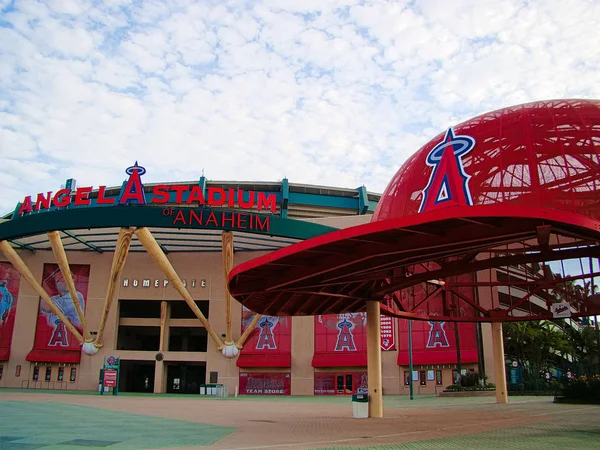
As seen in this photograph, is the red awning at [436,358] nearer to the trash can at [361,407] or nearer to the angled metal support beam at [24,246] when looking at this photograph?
the trash can at [361,407]

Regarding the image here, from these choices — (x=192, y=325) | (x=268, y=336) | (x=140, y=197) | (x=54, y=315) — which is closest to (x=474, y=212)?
(x=140, y=197)

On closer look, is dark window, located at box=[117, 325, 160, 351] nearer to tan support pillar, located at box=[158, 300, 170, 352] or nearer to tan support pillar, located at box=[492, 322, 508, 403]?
tan support pillar, located at box=[158, 300, 170, 352]

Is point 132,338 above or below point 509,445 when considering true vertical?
above

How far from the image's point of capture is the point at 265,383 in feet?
176

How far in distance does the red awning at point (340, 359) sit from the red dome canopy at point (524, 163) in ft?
107

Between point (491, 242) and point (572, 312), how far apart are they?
570 inches

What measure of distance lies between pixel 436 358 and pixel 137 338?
1383 inches

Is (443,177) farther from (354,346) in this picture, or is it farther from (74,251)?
(74,251)

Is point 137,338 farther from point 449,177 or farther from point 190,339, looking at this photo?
point 449,177

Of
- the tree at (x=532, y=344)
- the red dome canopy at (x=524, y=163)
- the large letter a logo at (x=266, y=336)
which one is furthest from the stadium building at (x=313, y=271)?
the tree at (x=532, y=344)

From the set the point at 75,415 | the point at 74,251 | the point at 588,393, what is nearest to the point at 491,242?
the point at 75,415

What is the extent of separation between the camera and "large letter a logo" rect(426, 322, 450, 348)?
51.1 meters

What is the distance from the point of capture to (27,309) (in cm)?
5572

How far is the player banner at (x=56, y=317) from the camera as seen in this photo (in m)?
54.9
